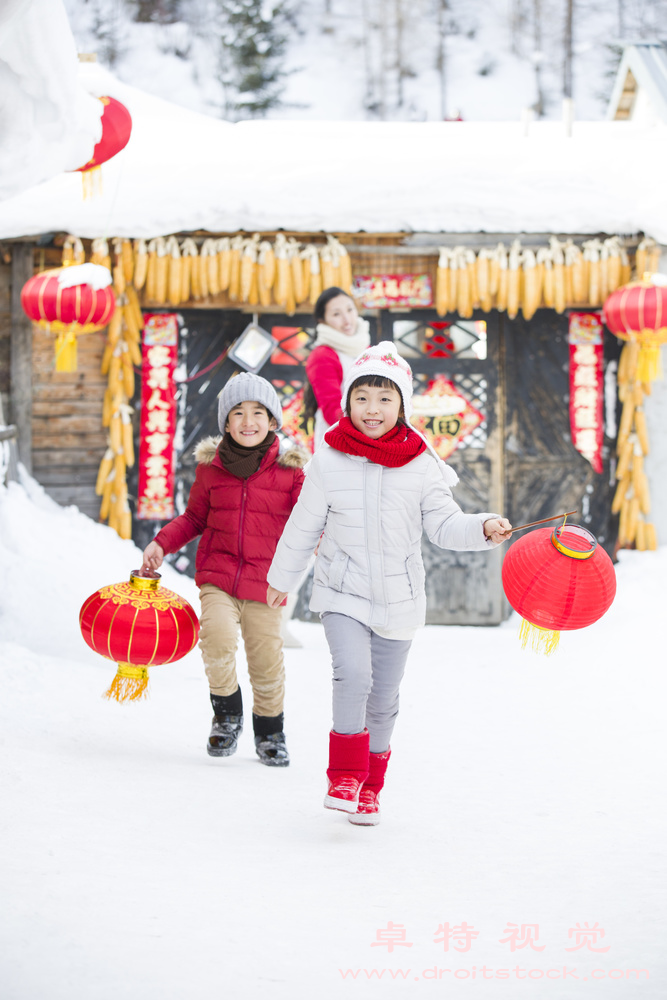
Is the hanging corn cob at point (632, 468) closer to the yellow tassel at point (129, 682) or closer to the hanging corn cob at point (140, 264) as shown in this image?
the hanging corn cob at point (140, 264)

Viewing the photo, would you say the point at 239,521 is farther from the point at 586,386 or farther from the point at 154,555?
the point at 586,386

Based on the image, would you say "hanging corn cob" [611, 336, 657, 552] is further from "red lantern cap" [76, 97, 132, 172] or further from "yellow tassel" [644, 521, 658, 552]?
"red lantern cap" [76, 97, 132, 172]

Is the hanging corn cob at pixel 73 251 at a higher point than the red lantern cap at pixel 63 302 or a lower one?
higher

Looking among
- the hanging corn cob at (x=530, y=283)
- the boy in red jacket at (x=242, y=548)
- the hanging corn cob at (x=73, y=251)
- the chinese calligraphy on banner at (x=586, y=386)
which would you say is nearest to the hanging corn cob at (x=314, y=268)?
the hanging corn cob at (x=530, y=283)

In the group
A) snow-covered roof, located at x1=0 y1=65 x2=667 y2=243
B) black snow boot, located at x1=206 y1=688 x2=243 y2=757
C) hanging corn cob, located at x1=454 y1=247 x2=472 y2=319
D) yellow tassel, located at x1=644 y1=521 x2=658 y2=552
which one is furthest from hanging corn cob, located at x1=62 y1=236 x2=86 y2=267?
yellow tassel, located at x1=644 y1=521 x2=658 y2=552

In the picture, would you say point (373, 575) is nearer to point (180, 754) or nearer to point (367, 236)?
point (180, 754)

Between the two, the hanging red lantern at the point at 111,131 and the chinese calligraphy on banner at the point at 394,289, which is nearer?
the hanging red lantern at the point at 111,131

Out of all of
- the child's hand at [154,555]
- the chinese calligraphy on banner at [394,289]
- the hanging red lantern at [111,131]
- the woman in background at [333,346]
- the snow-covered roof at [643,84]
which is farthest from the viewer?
the snow-covered roof at [643,84]

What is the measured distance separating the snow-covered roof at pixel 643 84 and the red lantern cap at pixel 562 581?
8237mm

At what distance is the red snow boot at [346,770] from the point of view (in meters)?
2.86

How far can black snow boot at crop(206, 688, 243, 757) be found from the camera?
3.70m

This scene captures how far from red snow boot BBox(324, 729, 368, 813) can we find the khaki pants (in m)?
0.75

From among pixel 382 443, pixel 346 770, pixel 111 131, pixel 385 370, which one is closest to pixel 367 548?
pixel 382 443

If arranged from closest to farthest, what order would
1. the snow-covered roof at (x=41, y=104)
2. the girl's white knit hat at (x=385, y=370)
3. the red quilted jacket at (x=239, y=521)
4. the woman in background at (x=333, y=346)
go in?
the girl's white knit hat at (x=385, y=370) < the snow-covered roof at (x=41, y=104) < the red quilted jacket at (x=239, y=521) < the woman in background at (x=333, y=346)
